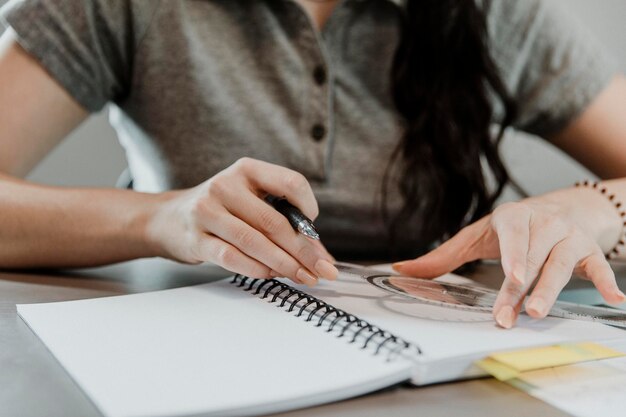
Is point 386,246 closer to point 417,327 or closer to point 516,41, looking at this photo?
point 516,41

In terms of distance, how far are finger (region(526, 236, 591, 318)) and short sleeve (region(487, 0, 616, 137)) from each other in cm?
53

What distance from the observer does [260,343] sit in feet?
1.72

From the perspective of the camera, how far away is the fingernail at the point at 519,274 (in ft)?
1.98

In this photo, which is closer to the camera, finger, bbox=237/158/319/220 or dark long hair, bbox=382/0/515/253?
finger, bbox=237/158/319/220

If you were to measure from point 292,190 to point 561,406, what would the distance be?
0.31 m

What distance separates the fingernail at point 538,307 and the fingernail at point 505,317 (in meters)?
0.02

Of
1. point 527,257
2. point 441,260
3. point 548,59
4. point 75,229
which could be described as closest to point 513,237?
point 527,257

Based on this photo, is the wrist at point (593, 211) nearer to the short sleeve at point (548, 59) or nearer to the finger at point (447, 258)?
the finger at point (447, 258)

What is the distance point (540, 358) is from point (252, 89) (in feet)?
2.16

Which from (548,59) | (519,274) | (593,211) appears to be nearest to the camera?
(519,274)

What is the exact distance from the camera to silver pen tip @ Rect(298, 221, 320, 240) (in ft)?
2.14

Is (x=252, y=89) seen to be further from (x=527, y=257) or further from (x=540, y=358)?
(x=540, y=358)

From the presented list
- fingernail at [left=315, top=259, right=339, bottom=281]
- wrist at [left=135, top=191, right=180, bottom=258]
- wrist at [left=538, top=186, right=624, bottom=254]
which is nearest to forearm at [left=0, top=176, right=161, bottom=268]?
wrist at [left=135, top=191, right=180, bottom=258]

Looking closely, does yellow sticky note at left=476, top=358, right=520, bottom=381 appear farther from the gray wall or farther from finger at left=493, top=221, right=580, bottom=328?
the gray wall
